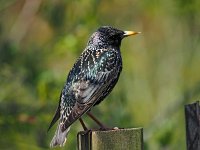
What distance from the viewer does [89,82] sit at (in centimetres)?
596

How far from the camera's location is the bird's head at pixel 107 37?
6695 mm

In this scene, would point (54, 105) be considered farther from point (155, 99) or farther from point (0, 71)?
point (155, 99)

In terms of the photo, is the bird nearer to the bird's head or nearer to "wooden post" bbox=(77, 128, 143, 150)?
the bird's head

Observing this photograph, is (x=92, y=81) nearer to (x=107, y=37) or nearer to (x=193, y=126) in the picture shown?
(x=107, y=37)

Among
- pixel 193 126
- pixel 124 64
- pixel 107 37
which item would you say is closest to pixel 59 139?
pixel 193 126

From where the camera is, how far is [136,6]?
9.88 meters

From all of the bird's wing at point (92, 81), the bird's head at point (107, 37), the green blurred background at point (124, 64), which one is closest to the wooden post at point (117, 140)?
the bird's wing at point (92, 81)

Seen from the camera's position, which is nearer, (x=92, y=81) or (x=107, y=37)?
(x=92, y=81)

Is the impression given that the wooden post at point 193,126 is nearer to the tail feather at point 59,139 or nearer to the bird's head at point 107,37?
the tail feather at point 59,139

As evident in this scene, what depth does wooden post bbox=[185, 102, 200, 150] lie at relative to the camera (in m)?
4.36

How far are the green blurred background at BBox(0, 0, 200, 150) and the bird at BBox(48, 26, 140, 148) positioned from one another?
4.70 feet

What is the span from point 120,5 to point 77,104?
4051 mm

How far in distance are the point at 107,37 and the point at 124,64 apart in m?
2.72

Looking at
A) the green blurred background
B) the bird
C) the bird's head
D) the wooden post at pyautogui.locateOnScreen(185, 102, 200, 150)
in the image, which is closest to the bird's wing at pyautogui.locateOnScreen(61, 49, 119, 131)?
the bird
